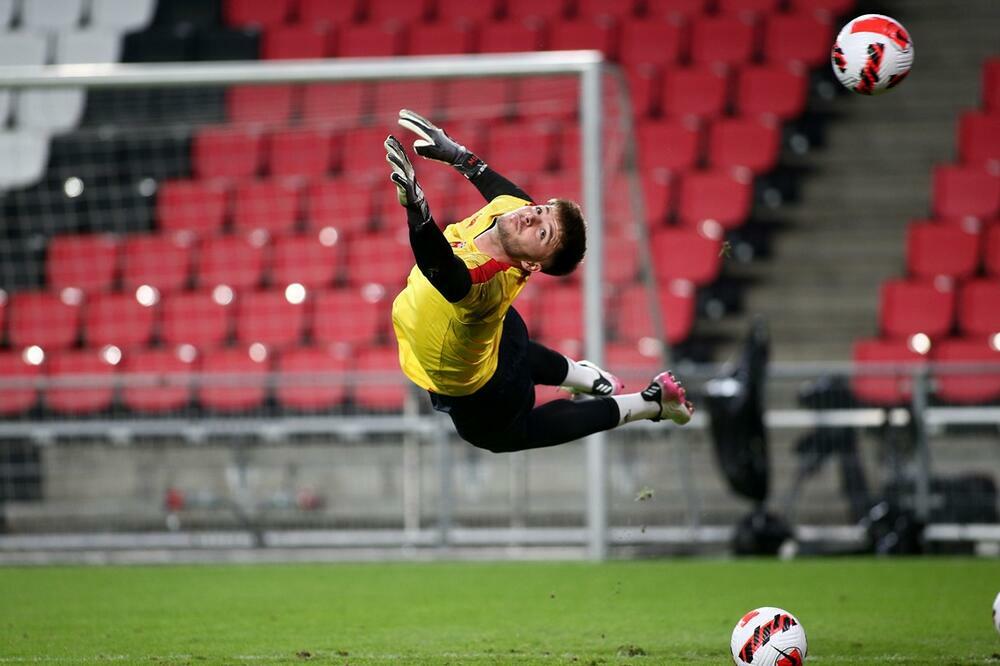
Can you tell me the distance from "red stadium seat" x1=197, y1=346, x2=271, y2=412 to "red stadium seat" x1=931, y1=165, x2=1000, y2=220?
A: 6.23 metres

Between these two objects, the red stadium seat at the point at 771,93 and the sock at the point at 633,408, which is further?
the red stadium seat at the point at 771,93

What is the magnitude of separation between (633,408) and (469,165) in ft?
4.66

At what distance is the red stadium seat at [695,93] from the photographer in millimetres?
14102

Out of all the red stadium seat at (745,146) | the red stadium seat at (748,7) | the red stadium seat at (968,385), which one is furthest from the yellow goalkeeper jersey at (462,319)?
the red stadium seat at (748,7)

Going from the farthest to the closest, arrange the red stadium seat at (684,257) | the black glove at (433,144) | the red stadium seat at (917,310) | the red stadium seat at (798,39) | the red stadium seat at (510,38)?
1. the red stadium seat at (510,38)
2. the red stadium seat at (798,39)
3. the red stadium seat at (684,257)
4. the red stadium seat at (917,310)
5. the black glove at (433,144)

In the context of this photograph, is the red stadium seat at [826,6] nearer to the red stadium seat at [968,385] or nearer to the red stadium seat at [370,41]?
the red stadium seat at [370,41]

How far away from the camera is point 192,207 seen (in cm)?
1313

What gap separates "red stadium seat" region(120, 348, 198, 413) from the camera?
1061cm

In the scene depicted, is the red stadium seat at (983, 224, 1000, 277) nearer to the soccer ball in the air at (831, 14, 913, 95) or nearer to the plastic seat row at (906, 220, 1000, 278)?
the plastic seat row at (906, 220, 1000, 278)

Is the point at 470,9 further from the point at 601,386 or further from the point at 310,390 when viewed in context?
the point at 601,386

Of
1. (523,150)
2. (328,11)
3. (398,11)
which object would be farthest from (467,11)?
(523,150)

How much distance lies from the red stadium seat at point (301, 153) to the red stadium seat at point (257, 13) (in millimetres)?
2686

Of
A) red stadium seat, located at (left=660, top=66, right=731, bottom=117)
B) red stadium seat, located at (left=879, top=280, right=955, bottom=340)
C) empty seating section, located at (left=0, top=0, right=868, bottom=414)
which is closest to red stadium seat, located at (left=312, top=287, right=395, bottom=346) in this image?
empty seating section, located at (left=0, top=0, right=868, bottom=414)

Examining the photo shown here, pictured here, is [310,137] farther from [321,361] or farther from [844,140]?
[844,140]
